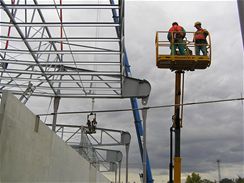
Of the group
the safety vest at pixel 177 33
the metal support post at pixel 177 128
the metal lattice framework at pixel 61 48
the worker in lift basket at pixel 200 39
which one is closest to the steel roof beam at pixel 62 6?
the metal lattice framework at pixel 61 48

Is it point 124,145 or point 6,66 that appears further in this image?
point 124,145

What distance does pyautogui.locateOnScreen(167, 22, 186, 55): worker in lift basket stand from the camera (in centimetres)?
1173

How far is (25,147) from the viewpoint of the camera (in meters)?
5.84

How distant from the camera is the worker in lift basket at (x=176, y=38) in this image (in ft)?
38.5

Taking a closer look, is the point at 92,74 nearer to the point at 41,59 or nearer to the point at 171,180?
the point at 41,59

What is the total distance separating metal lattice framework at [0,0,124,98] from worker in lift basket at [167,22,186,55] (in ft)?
6.16

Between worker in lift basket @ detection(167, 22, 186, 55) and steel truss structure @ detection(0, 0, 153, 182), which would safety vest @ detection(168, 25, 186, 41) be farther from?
steel truss structure @ detection(0, 0, 153, 182)

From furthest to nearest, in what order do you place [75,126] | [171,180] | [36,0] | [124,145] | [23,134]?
[124,145] < [75,126] < [171,180] < [36,0] < [23,134]

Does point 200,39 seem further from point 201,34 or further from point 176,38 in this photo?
point 176,38

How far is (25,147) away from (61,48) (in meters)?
7.46

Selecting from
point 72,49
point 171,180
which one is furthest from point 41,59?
point 171,180

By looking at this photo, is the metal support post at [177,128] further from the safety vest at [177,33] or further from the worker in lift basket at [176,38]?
the safety vest at [177,33]

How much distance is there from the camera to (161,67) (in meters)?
11.8

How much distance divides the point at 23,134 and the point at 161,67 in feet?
22.8
